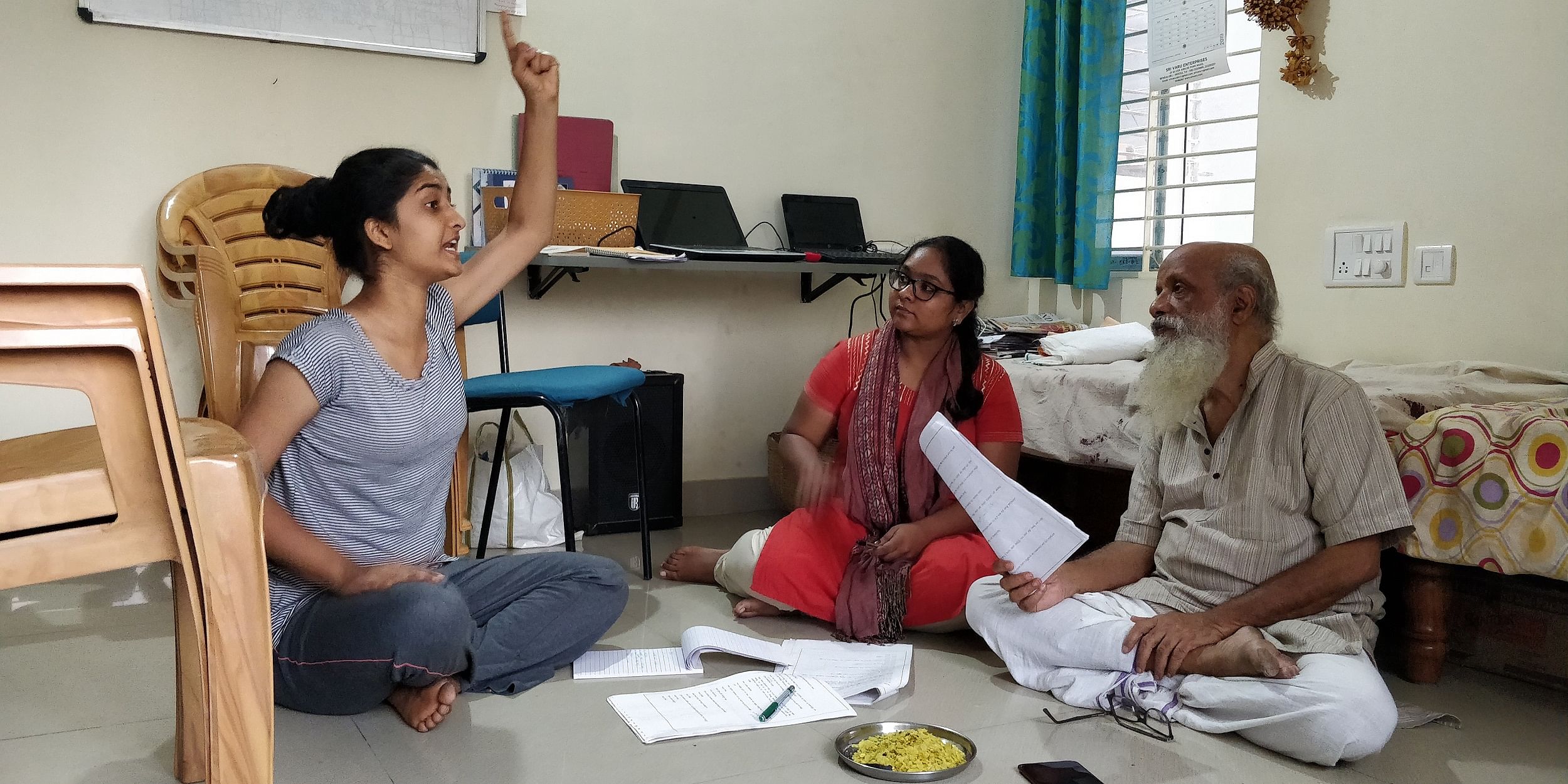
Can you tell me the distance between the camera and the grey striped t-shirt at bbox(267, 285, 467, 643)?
1909 millimetres

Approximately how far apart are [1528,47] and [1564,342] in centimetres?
67

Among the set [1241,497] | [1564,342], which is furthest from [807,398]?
[1564,342]

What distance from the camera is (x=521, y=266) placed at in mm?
2350

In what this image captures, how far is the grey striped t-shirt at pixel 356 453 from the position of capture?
191cm

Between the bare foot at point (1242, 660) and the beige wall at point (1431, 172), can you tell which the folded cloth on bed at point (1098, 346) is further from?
the bare foot at point (1242, 660)

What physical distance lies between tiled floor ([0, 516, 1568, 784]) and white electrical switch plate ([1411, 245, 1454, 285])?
0.98 metres

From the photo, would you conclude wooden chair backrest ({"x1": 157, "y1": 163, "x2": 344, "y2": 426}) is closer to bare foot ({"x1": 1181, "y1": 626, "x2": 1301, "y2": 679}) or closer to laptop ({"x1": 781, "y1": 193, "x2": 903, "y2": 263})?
laptop ({"x1": 781, "y1": 193, "x2": 903, "y2": 263})

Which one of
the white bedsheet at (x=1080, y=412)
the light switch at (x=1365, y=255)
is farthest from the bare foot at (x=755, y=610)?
the light switch at (x=1365, y=255)

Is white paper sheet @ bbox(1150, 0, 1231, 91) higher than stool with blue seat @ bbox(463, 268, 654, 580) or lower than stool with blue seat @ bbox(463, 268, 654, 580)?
higher

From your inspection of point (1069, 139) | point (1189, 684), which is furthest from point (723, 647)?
point (1069, 139)

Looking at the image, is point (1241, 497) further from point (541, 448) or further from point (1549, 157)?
point (541, 448)

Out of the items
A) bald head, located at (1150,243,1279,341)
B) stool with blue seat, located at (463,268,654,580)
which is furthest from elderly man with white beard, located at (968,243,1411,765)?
stool with blue seat, located at (463,268,654,580)

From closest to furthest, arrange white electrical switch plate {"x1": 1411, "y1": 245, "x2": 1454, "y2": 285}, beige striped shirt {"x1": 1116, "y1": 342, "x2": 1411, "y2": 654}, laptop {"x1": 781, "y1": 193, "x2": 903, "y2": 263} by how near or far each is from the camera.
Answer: beige striped shirt {"x1": 1116, "y1": 342, "x2": 1411, "y2": 654}, white electrical switch plate {"x1": 1411, "y1": 245, "x2": 1454, "y2": 285}, laptop {"x1": 781, "y1": 193, "x2": 903, "y2": 263}

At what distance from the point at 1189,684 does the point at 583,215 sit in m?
2.19
